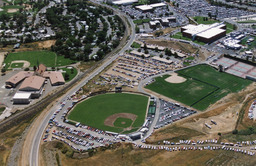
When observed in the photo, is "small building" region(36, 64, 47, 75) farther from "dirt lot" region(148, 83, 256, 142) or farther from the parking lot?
"dirt lot" region(148, 83, 256, 142)

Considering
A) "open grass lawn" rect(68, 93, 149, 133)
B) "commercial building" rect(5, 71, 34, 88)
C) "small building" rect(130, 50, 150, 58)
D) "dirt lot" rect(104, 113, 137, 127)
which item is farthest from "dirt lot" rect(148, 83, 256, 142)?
"commercial building" rect(5, 71, 34, 88)

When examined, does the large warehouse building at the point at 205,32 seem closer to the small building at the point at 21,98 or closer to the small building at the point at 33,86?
the small building at the point at 33,86

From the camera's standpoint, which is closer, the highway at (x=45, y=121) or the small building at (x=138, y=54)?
the highway at (x=45, y=121)

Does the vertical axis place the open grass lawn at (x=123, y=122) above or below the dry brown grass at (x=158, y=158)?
above

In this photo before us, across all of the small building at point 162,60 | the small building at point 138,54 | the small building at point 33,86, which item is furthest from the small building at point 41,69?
the small building at point 162,60

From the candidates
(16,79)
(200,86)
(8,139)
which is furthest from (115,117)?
(16,79)

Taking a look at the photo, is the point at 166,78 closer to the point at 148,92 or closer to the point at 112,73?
the point at 148,92

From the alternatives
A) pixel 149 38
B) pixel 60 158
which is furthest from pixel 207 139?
pixel 149 38
